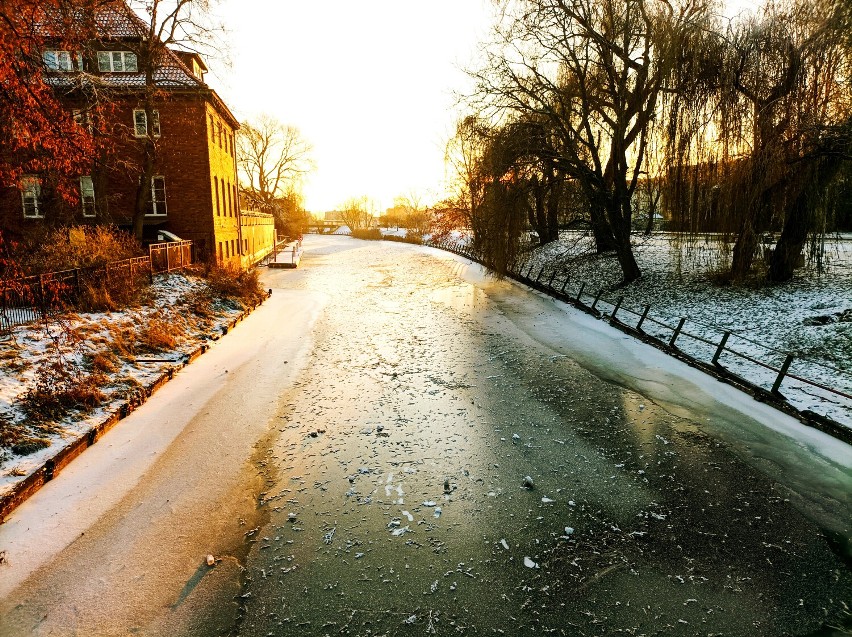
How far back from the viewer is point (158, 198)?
2500cm

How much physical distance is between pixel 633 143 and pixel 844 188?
23.0 feet

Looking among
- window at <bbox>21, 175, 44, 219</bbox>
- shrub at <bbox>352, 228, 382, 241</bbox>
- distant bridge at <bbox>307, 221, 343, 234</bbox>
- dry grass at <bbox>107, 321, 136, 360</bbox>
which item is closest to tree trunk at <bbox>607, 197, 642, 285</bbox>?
dry grass at <bbox>107, 321, 136, 360</bbox>

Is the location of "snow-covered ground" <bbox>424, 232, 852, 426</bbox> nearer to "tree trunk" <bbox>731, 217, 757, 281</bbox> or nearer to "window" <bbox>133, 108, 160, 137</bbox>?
"tree trunk" <bbox>731, 217, 757, 281</bbox>

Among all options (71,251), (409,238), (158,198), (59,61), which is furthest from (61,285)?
(409,238)

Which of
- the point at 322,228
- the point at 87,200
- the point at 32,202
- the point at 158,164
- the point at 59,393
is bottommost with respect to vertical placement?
the point at 59,393

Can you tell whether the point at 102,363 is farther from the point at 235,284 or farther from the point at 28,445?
the point at 235,284

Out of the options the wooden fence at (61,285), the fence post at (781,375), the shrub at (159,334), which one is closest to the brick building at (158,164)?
the wooden fence at (61,285)

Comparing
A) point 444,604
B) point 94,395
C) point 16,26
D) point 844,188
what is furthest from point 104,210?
point 844,188

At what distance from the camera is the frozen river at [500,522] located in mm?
4164

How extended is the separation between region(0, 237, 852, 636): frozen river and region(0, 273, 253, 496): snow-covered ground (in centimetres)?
128

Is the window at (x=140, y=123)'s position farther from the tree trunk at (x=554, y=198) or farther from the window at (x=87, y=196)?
the tree trunk at (x=554, y=198)

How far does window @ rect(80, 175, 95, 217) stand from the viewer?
78.6ft

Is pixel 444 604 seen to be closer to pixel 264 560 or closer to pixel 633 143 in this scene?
pixel 264 560

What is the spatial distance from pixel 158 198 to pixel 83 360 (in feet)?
60.3
